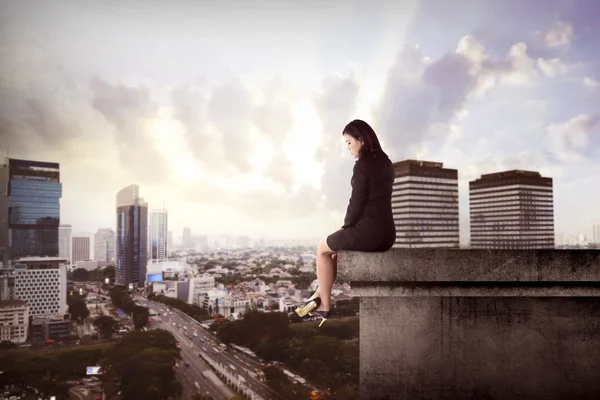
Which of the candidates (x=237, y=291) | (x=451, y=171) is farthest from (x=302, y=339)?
(x=451, y=171)

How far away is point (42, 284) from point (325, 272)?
134ft

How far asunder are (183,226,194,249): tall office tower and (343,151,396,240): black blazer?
1918 inches

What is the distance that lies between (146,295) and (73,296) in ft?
20.3

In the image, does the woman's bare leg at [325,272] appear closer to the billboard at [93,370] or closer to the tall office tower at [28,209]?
the billboard at [93,370]

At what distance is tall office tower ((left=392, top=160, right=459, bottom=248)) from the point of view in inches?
2795

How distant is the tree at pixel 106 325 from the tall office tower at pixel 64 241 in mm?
13284

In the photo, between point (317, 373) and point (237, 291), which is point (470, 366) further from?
point (237, 291)

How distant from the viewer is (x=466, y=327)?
5.22ft

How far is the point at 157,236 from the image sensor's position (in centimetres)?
4666

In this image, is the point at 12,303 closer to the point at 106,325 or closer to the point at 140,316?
the point at 106,325

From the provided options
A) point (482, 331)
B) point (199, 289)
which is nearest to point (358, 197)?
point (482, 331)

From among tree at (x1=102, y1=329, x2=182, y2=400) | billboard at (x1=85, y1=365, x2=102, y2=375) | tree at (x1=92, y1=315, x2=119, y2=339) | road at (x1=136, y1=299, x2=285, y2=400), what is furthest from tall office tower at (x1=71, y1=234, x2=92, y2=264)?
tree at (x1=102, y1=329, x2=182, y2=400)

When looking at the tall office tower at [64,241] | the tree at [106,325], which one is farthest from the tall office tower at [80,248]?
the tree at [106,325]

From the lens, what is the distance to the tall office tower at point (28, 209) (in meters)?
41.4
